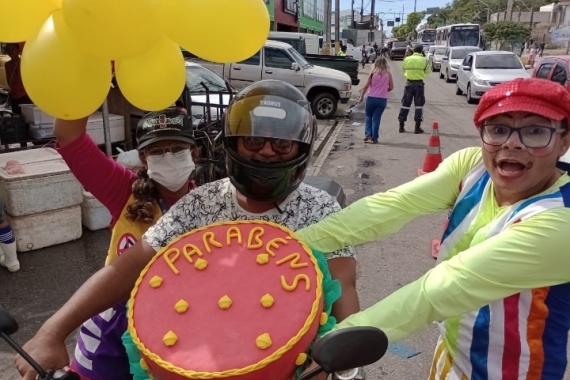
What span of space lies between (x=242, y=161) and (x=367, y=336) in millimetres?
722

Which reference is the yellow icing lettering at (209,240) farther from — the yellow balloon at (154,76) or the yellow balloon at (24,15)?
the yellow balloon at (24,15)

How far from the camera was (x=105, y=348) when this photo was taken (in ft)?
6.63

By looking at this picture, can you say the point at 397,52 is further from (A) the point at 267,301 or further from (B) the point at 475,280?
(A) the point at 267,301

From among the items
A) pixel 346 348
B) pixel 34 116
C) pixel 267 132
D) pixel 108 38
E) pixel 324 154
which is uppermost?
pixel 108 38

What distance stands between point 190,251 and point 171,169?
0.95 metres

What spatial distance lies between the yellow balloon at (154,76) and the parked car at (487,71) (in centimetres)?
1513

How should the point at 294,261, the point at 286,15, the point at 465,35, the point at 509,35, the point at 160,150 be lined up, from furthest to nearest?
the point at 509,35 < the point at 465,35 < the point at 286,15 < the point at 160,150 < the point at 294,261

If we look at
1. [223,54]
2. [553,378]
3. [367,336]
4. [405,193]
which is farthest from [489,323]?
[223,54]

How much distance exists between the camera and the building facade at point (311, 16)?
125ft

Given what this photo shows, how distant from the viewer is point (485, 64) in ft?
54.6

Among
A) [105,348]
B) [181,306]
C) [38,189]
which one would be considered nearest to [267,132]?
[181,306]

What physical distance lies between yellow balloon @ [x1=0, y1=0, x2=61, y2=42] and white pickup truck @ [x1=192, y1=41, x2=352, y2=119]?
36.8 ft

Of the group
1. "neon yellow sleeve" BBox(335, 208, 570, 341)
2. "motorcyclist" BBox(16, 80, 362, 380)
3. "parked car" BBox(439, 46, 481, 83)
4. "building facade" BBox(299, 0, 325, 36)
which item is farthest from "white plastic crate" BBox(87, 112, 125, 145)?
"building facade" BBox(299, 0, 325, 36)

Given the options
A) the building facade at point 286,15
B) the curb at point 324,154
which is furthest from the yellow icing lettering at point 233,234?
the building facade at point 286,15
